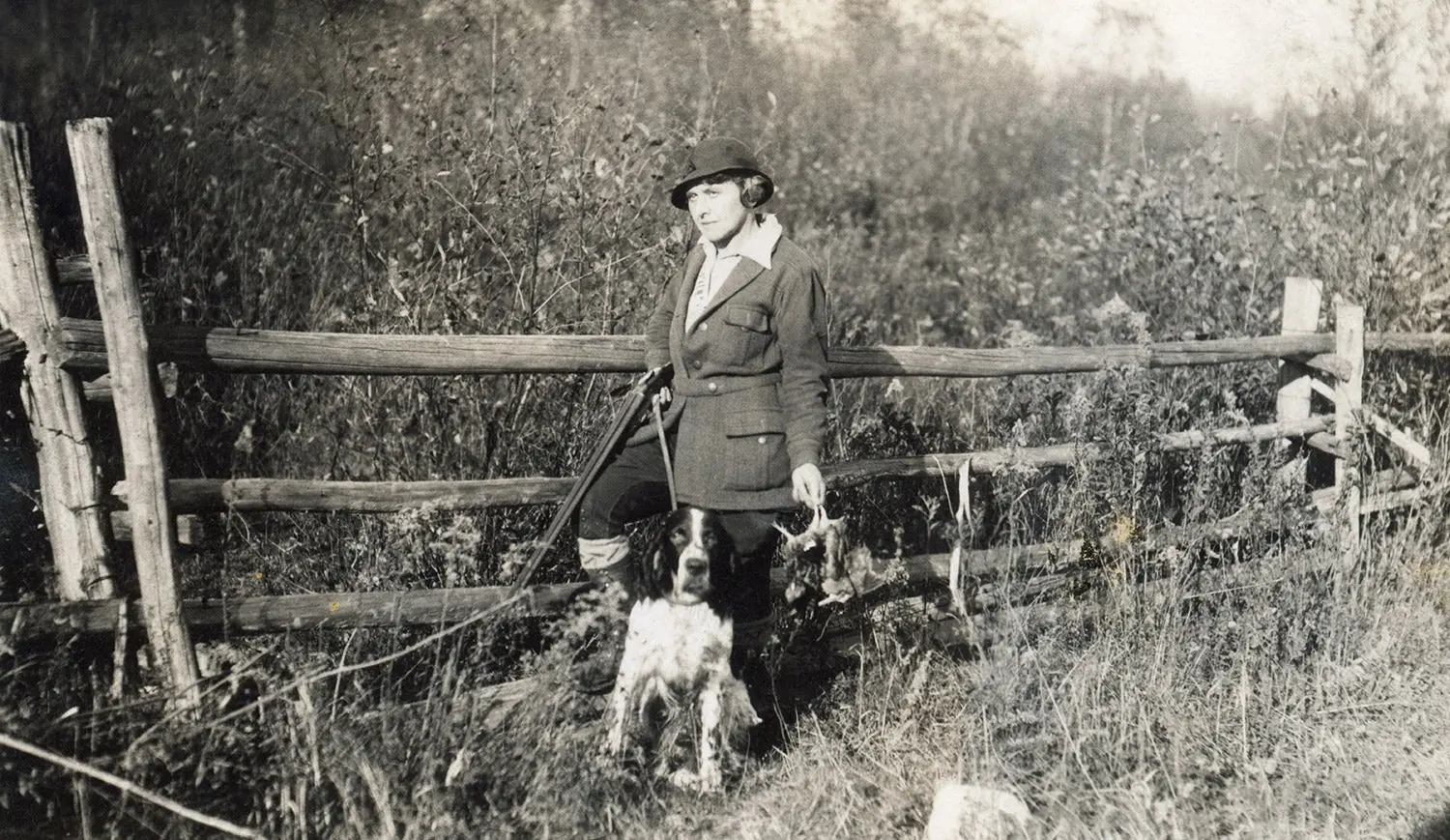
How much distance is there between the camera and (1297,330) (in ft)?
19.9

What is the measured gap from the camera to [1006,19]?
8664mm

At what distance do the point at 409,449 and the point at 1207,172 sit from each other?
5747 millimetres

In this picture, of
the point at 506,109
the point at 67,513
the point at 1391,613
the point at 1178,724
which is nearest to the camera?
the point at 67,513

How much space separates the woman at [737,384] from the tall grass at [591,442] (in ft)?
1.35

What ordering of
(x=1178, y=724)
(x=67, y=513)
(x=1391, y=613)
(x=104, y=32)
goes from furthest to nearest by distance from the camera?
(x=104, y=32)
(x=1391, y=613)
(x=1178, y=724)
(x=67, y=513)

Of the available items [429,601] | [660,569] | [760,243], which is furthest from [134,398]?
[760,243]

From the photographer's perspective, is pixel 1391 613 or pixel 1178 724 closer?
pixel 1178 724

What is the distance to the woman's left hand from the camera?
3336mm

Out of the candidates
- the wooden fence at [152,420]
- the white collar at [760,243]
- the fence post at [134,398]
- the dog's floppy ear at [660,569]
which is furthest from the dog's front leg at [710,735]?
the fence post at [134,398]

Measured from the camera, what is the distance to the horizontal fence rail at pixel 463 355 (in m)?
3.41

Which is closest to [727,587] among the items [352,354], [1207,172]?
[352,354]

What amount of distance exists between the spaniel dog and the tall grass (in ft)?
0.47

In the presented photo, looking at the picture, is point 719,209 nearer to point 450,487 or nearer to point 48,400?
point 450,487

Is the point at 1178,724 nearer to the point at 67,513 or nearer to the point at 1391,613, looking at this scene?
the point at 1391,613
